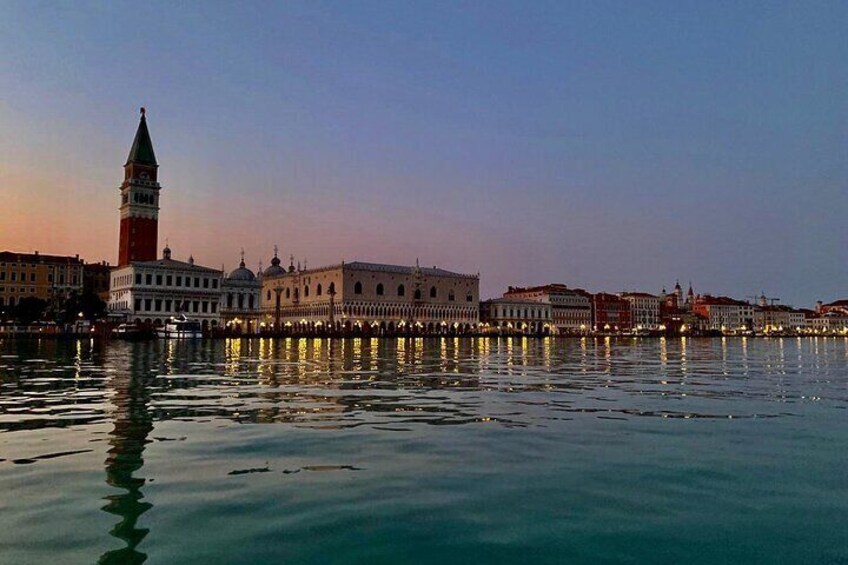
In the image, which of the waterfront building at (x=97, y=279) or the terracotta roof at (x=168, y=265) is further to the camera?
the waterfront building at (x=97, y=279)

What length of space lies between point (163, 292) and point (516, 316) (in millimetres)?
73439

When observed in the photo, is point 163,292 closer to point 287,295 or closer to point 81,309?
point 81,309

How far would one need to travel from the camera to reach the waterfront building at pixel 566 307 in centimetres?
15700

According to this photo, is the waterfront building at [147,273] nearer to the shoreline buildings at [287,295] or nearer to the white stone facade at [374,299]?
the shoreline buildings at [287,295]

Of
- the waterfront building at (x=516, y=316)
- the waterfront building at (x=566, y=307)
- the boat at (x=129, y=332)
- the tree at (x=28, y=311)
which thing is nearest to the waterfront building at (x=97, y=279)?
the tree at (x=28, y=311)

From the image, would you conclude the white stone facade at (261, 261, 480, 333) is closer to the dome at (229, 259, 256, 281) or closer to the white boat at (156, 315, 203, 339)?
the dome at (229, 259, 256, 281)

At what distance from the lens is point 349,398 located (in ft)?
53.8

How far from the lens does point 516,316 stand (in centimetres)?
14800

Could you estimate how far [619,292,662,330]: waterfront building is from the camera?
172 m

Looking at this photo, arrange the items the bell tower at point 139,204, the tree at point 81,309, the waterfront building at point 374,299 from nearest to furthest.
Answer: the tree at point 81,309, the bell tower at point 139,204, the waterfront building at point 374,299

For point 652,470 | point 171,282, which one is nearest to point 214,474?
→ point 652,470

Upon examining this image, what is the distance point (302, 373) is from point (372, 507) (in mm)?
19539

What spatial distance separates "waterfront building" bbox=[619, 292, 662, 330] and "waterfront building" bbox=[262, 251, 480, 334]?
5050 centimetres

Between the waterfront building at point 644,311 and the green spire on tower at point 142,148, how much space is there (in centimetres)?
11041
